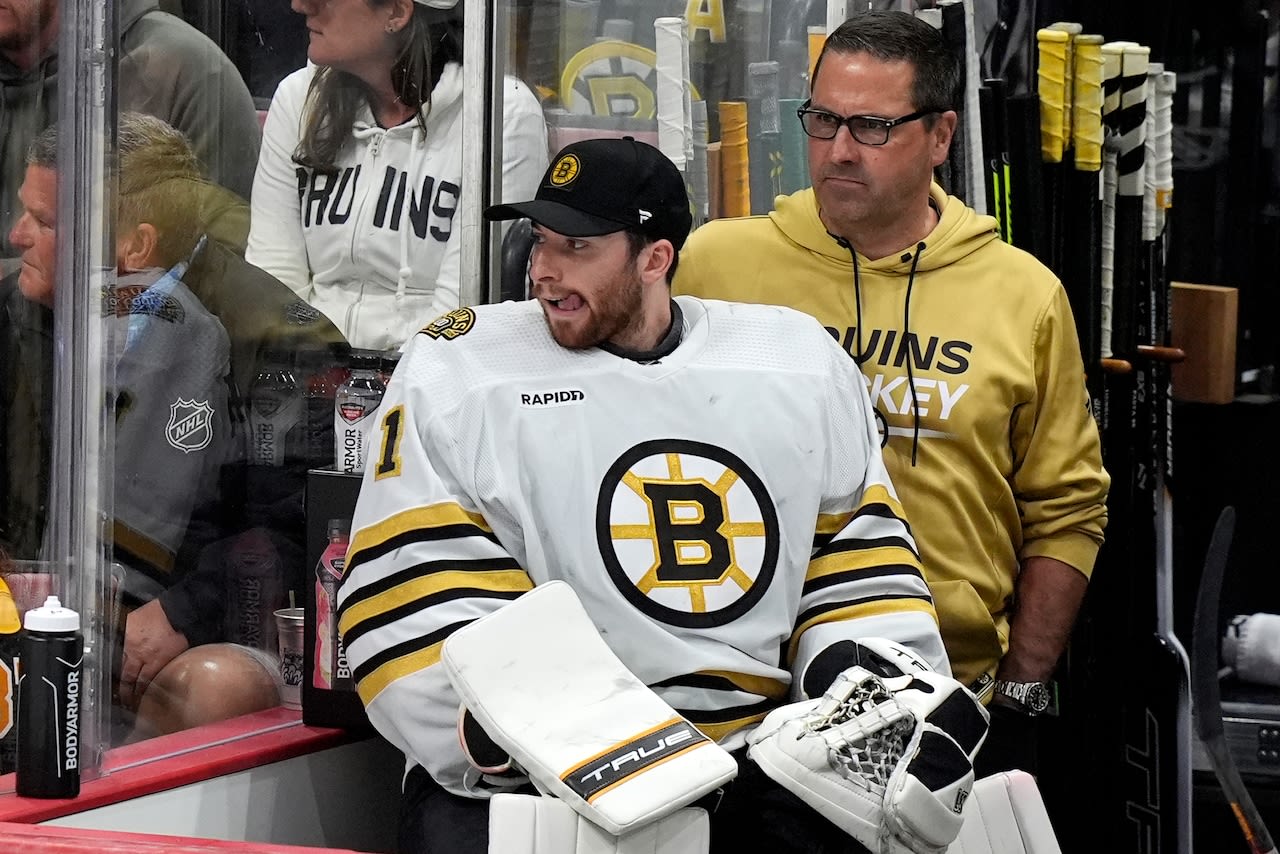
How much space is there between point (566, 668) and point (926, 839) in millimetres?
439

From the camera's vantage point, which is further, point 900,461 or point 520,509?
point 900,461

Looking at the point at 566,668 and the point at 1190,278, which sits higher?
the point at 1190,278

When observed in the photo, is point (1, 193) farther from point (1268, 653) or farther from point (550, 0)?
point (1268, 653)

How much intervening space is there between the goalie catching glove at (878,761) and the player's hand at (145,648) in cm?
91

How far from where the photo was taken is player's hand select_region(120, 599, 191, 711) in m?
2.30

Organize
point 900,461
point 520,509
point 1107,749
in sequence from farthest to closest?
1. point 1107,749
2. point 900,461
3. point 520,509

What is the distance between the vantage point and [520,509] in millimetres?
2049

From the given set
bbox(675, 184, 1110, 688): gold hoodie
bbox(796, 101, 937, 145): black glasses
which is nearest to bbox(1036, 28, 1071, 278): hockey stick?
bbox(675, 184, 1110, 688): gold hoodie

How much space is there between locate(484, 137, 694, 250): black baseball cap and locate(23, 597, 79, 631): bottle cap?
72 cm

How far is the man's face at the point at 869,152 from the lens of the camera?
7.84 feet

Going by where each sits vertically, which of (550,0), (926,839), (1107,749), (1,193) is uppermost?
(550,0)

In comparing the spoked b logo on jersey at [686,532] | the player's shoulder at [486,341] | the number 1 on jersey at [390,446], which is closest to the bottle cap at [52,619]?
→ the number 1 on jersey at [390,446]

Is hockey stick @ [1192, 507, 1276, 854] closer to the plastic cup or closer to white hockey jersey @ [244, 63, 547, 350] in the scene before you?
white hockey jersey @ [244, 63, 547, 350]

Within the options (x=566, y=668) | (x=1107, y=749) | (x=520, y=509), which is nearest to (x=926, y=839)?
(x=566, y=668)
